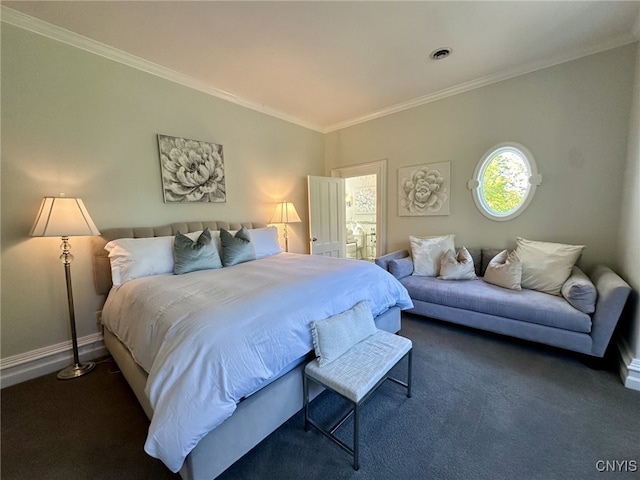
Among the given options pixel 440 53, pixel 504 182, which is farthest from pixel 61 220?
pixel 504 182

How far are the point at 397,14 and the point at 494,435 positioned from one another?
3.01 meters

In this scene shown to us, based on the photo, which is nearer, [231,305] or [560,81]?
[231,305]

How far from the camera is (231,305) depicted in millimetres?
1407

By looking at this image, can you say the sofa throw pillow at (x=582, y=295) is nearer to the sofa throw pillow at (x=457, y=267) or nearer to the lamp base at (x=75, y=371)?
the sofa throw pillow at (x=457, y=267)

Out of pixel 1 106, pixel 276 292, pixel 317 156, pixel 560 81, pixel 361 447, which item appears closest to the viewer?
pixel 361 447

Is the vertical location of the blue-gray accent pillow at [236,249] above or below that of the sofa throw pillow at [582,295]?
above

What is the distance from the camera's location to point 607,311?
190 centimetres

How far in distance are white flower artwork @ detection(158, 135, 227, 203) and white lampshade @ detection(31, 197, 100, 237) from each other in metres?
0.84

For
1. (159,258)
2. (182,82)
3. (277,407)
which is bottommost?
(277,407)

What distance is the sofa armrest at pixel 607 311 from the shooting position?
184 cm

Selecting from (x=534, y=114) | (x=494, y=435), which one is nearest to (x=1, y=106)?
(x=494, y=435)

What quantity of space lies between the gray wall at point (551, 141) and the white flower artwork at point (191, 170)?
2761mm

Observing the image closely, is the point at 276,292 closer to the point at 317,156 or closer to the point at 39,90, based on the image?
the point at 39,90

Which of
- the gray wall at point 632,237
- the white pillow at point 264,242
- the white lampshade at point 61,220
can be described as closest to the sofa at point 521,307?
the gray wall at point 632,237
